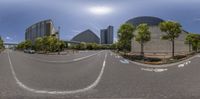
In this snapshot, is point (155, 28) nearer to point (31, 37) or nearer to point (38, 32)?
point (38, 32)

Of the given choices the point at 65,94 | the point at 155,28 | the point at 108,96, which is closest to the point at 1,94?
the point at 65,94

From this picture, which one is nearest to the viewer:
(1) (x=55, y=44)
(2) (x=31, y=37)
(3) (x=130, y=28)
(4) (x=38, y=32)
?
(3) (x=130, y=28)

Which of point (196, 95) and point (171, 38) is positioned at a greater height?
point (171, 38)

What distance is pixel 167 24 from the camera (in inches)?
1837

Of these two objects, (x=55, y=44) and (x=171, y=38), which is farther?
(x=55, y=44)

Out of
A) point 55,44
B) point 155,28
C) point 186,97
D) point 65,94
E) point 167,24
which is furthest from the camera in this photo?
point 155,28

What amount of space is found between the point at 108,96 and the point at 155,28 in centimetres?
10326

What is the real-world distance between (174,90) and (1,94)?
543 cm

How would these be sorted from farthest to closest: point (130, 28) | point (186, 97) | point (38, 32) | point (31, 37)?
point (31, 37) → point (38, 32) → point (130, 28) → point (186, 97)

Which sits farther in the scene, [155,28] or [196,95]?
[155,28]

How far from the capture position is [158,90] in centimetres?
897

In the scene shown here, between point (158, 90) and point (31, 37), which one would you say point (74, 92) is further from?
point (31, 37)

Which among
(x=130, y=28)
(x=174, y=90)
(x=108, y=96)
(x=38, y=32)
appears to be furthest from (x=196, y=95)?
(x=38, y=32)

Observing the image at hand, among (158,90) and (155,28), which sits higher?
Answer: (155,28)
